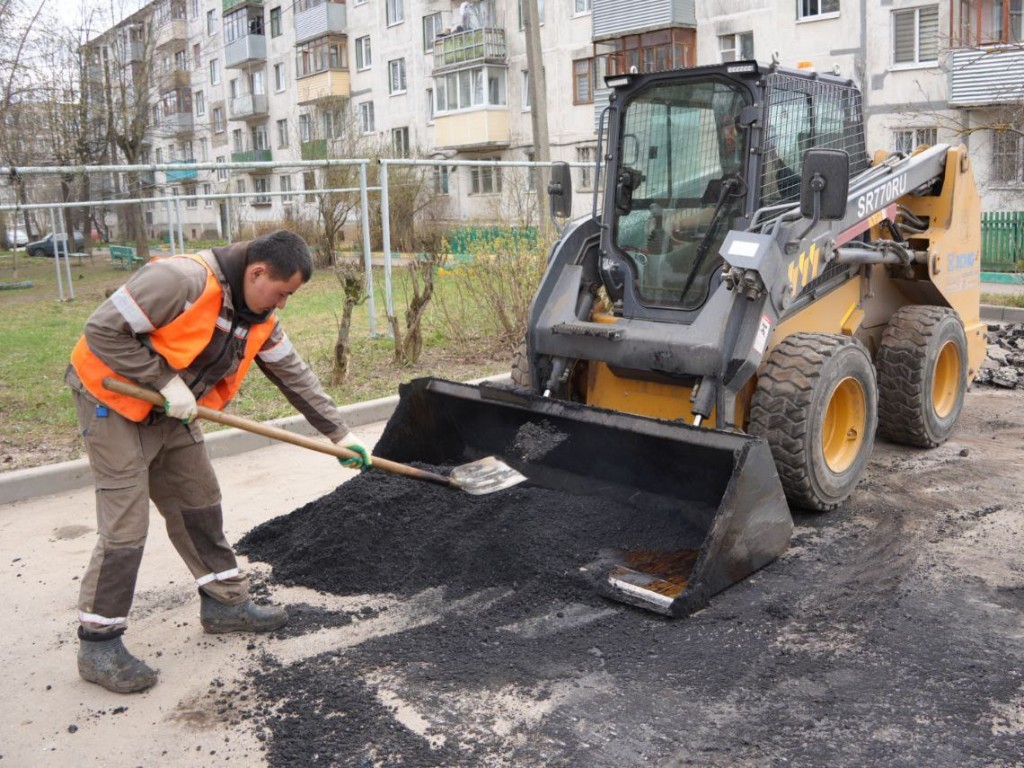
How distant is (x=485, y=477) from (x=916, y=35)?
20286mm

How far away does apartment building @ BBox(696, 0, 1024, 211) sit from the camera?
19.8 meters

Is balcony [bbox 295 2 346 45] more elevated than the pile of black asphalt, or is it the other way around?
balcony [bbox 295 2 346 45]

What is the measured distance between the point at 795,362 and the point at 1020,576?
142 cm

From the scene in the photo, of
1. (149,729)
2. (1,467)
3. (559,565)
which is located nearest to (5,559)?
(1,467)

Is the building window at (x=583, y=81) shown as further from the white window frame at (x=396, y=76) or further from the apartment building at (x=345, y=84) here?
the white window frame at (x=396, y=76)

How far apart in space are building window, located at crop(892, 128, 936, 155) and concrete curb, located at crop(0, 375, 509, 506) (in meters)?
17.4

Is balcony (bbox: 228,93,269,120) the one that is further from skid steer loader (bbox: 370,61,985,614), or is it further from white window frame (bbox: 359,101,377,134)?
skid steer loader (bbox: 370,61,985,614)

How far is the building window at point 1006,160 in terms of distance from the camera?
20047 millimetres

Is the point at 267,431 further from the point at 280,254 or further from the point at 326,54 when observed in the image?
the point at 326,54

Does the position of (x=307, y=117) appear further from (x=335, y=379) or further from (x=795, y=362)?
(x=795, y=362)

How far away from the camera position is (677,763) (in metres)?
3.15

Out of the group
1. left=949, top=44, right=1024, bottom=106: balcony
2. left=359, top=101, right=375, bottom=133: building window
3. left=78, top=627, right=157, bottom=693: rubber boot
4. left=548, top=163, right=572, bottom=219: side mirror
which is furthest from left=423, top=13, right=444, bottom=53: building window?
left=78, top=627, right=157, bottom=693: rubber boot

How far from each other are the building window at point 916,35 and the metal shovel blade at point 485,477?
64.8 feet

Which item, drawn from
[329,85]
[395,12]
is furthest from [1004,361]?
[329,85]
